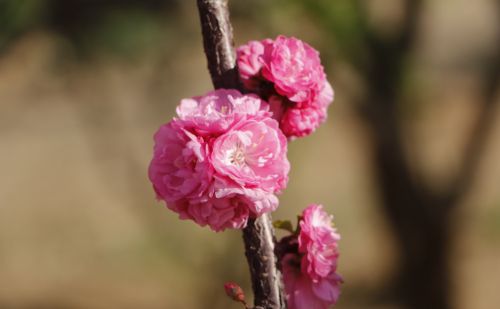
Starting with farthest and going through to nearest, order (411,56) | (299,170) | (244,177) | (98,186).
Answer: (98,186), (299,170), (411,56), (244,177)

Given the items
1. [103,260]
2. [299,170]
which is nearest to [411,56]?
[299,170]

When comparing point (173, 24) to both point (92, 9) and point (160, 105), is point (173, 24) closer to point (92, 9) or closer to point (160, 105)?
point (92, 9)

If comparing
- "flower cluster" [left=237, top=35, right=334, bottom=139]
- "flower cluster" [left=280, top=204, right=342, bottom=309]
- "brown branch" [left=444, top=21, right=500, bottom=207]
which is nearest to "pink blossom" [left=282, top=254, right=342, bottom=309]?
"flower cluster" [left=280, top=204, right=342, bottom=309]

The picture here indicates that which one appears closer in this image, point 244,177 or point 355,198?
point 244,177

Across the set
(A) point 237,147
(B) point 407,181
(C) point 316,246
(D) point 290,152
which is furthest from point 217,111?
(D) point 290,152

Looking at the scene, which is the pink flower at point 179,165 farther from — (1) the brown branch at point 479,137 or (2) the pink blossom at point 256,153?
(1) the brown branch at point 479,137

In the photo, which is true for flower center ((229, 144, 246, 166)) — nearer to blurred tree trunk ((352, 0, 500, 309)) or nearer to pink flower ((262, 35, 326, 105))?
pink flower ((262, 35, 326, 105))
